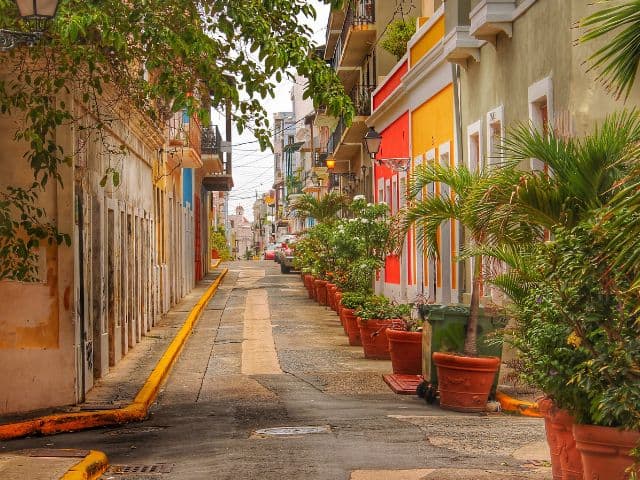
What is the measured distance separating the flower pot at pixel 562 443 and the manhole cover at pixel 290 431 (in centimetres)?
357

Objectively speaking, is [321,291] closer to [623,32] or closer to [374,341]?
[374,341]

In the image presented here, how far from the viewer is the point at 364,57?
39.1 meters

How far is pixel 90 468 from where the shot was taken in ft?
30.1

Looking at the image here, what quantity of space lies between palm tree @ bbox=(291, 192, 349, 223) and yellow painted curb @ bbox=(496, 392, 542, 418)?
22764 millimetres

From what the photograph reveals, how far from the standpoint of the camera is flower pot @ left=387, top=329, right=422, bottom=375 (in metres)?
14.6

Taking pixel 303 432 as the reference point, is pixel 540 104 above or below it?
above

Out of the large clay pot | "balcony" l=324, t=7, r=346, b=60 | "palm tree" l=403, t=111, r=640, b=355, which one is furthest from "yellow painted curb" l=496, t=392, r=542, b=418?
"balcony" l=324, t=7, r=346, b=60

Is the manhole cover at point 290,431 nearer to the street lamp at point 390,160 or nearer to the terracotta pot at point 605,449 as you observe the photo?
the terracotta pot at point 605,449

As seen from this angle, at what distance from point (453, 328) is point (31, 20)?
5512 mm

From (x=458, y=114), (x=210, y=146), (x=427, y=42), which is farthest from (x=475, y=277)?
(x=210, y=146)

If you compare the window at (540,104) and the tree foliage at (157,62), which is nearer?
the tree foliage at (157,62)

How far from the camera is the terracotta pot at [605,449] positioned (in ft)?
21.1

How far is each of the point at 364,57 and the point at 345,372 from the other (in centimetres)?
2451

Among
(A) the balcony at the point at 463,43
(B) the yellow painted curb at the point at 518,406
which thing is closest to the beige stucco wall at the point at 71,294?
(B) the yellow painted curb at the point at 518,406
